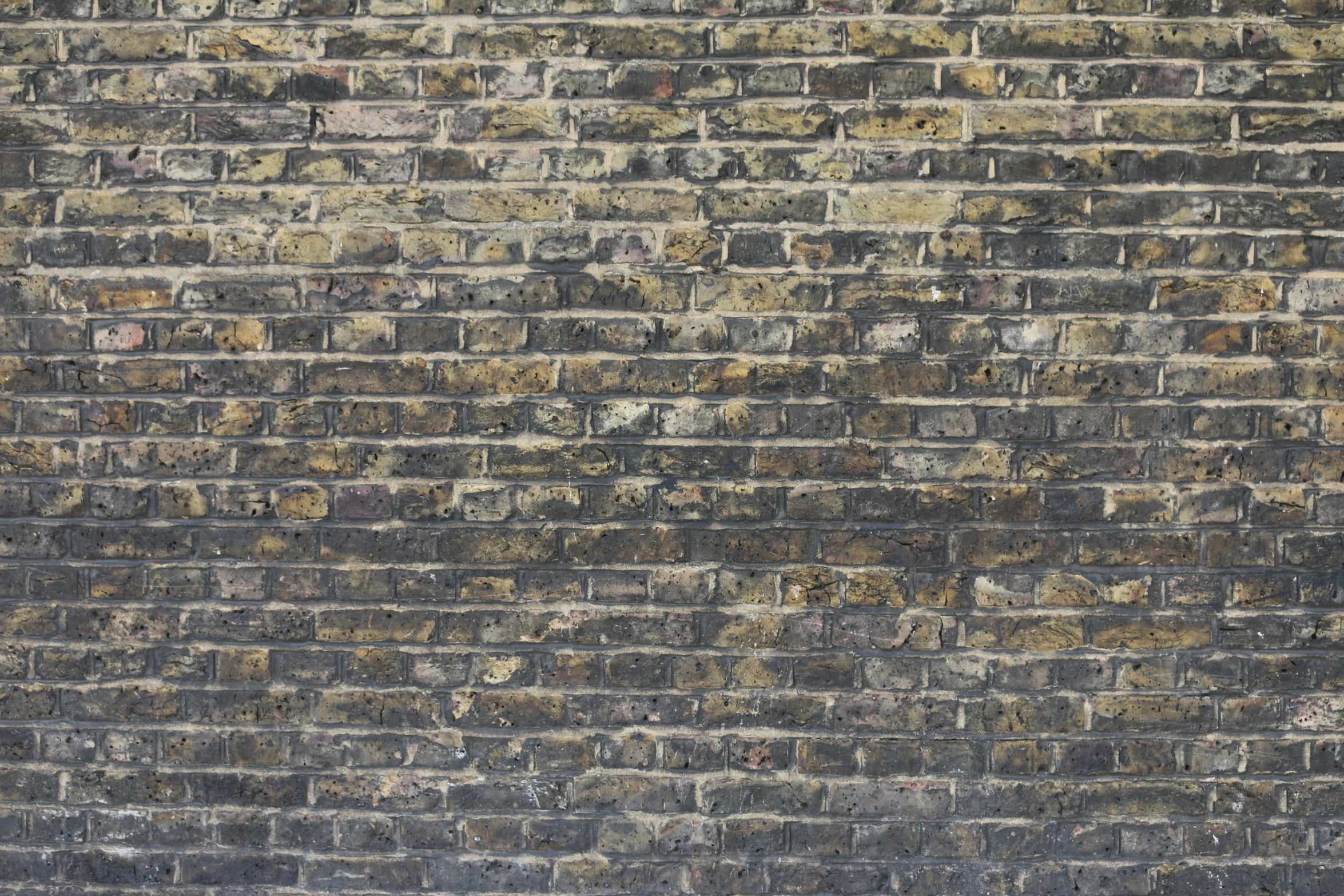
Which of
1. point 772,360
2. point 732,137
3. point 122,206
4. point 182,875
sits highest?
point 732,137

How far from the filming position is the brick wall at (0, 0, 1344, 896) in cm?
174

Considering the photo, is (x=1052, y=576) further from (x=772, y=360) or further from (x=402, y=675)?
(x=402, y=675)

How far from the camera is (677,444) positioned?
1.75 metres

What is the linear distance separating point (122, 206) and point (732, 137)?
134 cm

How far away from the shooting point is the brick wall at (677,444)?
1.74 meters

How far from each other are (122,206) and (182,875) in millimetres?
1480

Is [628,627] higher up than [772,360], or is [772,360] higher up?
[772,360]

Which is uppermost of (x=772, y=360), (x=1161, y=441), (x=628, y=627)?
(x=772, y=360)

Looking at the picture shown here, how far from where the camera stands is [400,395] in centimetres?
177

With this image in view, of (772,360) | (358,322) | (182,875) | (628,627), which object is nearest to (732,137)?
(772,360)

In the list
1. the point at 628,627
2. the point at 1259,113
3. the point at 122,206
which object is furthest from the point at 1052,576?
the point at 122,206

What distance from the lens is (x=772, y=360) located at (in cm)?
175

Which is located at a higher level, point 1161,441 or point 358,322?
point 358,322

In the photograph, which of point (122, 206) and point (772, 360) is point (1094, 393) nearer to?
point (772, 360)
